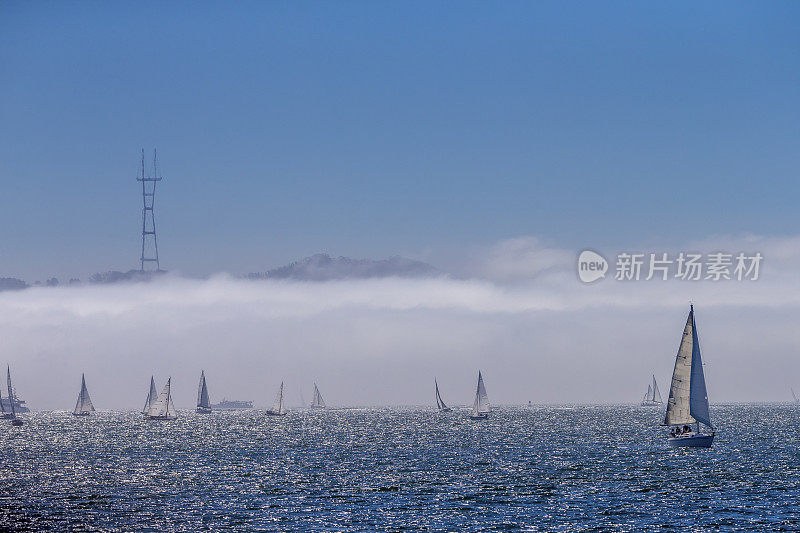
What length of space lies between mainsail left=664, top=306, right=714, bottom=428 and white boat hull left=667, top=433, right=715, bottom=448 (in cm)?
198

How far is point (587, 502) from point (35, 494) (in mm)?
45594

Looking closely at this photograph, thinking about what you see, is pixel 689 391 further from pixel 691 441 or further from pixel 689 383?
pixel 691 441

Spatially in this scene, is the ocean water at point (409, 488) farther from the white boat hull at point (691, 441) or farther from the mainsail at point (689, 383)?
the mainsail at point (689, 383)

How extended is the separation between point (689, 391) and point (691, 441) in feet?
24.9

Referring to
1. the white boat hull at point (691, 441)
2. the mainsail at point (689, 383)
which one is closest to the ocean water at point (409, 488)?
the white boat hull at point (691, 441)

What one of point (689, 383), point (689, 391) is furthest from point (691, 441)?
point (689, 383)

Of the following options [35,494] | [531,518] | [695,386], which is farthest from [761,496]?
[35,494]

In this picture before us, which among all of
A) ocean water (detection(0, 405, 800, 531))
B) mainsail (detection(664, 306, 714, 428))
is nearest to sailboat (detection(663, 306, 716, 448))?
mainsail (detection(664, 306, 714, 428))

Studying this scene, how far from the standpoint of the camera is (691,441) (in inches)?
4710

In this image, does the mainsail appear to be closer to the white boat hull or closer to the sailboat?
the sailboat

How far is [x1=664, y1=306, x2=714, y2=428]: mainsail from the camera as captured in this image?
114 metres

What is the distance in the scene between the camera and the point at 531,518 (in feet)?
216

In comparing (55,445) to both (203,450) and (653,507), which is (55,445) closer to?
(203,450)

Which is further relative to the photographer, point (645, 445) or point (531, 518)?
point (645, 445)
